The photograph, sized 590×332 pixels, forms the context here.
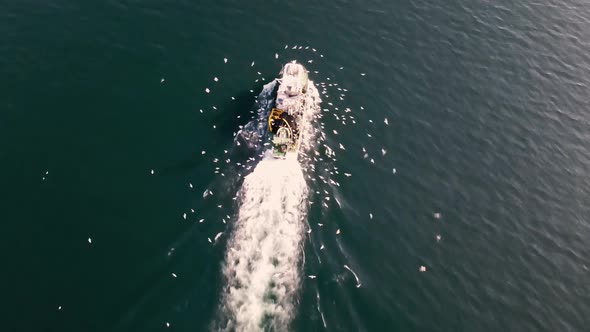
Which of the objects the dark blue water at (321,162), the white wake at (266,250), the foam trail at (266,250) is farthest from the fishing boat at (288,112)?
the dark blue water at (321,162)

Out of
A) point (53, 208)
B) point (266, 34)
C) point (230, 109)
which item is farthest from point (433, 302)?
point (266, 34)

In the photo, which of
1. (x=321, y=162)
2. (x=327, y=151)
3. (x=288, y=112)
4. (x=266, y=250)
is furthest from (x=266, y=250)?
(x=288, y=112)

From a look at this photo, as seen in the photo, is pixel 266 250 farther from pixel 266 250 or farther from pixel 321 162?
pixel 321 162

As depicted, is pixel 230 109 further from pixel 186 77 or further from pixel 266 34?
pixel 266 34

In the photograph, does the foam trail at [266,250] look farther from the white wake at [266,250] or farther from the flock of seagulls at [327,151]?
the flock of seagulls at [327,151]

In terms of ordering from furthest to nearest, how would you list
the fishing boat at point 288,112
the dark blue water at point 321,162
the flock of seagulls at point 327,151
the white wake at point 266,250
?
the fishing boat at point 288,112
the flock of seagulls at point 327,151
the dark blue water at point 321,162
the white wake at point 266,250

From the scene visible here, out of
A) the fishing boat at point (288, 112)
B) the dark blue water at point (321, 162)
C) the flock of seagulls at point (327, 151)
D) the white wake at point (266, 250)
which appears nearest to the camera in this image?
the white wake at point (266, 250)

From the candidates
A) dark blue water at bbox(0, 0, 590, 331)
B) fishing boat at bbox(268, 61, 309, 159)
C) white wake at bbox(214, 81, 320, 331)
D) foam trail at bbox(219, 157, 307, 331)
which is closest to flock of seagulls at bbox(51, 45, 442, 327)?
dark blue water at bbox(0, 0, 590, 331)
